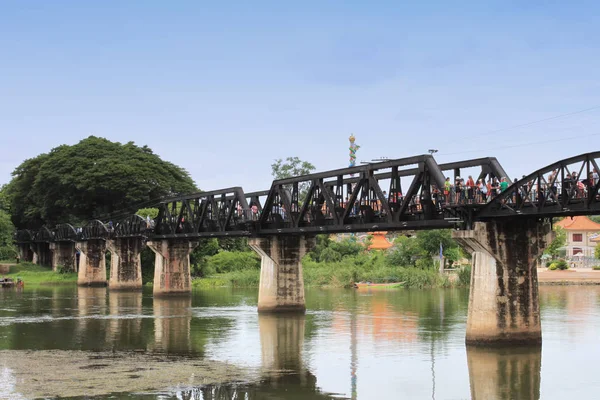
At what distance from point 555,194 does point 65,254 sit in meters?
111

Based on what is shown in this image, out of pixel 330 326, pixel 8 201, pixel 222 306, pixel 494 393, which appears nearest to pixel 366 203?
pixel 330 326

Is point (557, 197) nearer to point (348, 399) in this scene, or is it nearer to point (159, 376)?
point (348, 399)

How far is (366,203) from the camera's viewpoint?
52562 millimetres

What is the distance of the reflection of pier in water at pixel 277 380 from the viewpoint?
31328mm

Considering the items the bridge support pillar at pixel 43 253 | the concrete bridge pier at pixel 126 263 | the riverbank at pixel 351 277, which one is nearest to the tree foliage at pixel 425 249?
the riverbank at pixel 351 277

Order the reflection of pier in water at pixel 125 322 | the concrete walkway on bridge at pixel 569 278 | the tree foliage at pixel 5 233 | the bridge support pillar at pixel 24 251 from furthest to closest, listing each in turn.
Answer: the bridge support pillar at pixel 24 251
the tree foliage at pixel 5 233
the concrete walkway on bridge at pixel 569 278
the reflection of pier in water at pixel 125 322

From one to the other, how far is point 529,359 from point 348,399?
1259 centimetres

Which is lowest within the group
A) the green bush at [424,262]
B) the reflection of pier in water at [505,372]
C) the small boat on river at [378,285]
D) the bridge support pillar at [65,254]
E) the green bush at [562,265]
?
the reflection of pier in water at [505,372]

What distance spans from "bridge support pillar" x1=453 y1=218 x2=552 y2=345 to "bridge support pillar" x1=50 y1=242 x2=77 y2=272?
335 feet

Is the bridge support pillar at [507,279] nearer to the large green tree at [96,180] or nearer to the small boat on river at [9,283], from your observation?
the large green tree at [96,180]

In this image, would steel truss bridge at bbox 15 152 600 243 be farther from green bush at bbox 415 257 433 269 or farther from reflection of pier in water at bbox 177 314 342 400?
green bush at bbox 415 257 433 269

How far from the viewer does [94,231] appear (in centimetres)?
11419

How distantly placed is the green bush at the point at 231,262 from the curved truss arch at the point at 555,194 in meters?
84.6

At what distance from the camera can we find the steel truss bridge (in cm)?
3804
